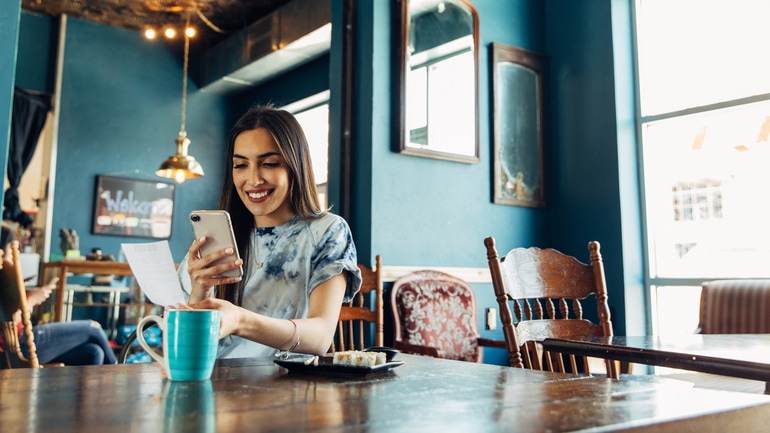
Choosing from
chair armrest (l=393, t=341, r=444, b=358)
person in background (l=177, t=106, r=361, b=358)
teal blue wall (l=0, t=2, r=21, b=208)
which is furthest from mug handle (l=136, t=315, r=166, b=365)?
chair armrest (l=393, t=341, r=444, b=358)

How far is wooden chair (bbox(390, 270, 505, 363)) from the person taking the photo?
3.35m

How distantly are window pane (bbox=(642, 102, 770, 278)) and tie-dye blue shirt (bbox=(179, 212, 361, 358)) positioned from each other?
9.82 feet

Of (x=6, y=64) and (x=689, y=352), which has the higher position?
(x=6, y=64)

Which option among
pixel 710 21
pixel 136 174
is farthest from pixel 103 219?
pixel 710 21

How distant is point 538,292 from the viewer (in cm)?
178

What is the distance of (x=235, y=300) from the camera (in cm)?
158

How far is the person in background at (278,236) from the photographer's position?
1542 millimetres

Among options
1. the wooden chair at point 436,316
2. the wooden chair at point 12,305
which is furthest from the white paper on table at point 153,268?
the wooden chair at point 436,316

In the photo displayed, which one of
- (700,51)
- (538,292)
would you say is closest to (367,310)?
(538,292)

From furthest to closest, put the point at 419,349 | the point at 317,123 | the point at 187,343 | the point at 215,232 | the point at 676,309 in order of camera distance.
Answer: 1. the point at 317,123
2. the point at 676,309
3. the point at 419,349
4. the point at 215,232
5. the point at 187,343

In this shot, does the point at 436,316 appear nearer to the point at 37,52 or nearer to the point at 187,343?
the point at 187,343

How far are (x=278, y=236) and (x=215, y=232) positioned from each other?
39 centimetres

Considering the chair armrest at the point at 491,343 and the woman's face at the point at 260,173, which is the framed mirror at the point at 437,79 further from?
the woman's face at the point at 260,173

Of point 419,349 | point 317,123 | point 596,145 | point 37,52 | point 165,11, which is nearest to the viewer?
point 419,349
